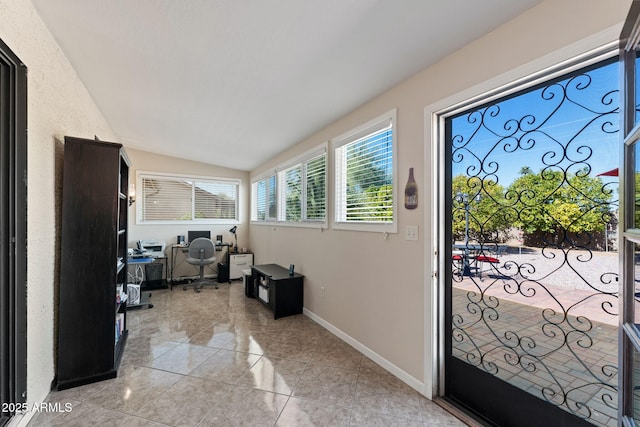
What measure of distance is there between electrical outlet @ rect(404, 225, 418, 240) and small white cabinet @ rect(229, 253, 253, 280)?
4.34 metres

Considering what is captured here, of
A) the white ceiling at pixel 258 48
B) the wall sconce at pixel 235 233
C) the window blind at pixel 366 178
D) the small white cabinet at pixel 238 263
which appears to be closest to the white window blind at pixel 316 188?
the window blind at pixel 366 178

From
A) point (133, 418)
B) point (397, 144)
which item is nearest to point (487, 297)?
point (397, 144)

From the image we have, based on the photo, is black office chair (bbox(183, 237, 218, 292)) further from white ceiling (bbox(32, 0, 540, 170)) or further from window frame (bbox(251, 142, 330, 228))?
white ceiling (bbox(32, 0, 540, 170))

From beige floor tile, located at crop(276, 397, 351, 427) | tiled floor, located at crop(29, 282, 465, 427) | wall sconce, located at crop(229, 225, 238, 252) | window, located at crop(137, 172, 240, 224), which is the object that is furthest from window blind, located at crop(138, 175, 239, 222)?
beige floor tile, located at crop(276, 397, 351, 427)

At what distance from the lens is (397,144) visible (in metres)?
2.35

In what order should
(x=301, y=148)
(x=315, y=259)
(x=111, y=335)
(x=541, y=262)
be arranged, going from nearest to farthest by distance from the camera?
(x=541, y=262) → (x=111, y=335) → (x=315, y=259) → (x=301, y=148)

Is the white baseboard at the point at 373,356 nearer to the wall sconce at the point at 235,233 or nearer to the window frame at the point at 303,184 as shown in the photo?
the window frame at the point at 303,184

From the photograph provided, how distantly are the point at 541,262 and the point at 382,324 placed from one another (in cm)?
135

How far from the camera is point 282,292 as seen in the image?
365 centimetres

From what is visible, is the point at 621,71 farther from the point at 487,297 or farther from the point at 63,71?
the point at 63,71

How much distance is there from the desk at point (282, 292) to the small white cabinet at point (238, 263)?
1936 millimetres

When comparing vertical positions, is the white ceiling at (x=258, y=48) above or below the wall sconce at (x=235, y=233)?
above

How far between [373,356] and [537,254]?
164cm

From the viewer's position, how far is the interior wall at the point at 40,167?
1.68 meters
